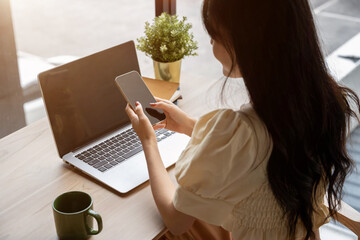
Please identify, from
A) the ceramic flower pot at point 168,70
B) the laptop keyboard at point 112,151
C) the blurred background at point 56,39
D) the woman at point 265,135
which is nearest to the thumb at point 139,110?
the laptop keyboard at point 112,151

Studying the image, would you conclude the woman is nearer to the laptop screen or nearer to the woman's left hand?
the woman's left hand

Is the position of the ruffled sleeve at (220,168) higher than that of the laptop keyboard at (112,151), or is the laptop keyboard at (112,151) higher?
the ruffled sleeve at (220,168)

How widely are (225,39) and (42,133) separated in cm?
66

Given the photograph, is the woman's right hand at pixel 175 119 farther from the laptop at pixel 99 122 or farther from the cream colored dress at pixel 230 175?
the cream colored dress at pixel 230 175

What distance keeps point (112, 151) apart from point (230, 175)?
1.39 feet

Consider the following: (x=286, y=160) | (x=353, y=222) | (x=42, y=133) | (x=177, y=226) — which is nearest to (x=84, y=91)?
(x=42, y=133)

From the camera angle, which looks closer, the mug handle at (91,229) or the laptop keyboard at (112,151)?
the mug handle at (91,229)

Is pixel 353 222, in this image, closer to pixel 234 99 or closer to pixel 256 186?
pixel 256 186

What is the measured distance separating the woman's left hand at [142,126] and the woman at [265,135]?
156 millimetres

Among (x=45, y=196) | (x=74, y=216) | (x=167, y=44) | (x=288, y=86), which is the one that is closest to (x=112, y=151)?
(x=45, y=196)

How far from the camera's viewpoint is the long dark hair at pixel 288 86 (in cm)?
74

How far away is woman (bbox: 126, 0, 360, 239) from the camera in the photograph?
2.47ft

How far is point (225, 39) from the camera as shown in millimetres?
802

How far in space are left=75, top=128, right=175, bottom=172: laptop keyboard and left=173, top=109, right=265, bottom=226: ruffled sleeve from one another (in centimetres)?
30
